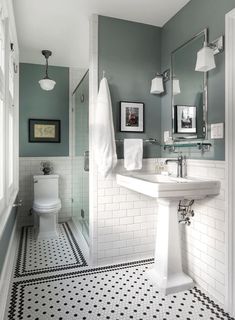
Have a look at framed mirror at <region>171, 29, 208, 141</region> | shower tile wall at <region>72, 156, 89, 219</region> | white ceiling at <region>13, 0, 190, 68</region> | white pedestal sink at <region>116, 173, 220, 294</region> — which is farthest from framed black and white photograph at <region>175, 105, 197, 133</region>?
shower tile wall at <region>72, 156, 89, 219</region>

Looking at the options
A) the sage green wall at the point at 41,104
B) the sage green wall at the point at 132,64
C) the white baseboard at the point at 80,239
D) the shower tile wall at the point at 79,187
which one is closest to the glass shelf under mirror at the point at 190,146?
the sage green wall at the point at 132,64

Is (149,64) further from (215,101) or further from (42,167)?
(42,167)

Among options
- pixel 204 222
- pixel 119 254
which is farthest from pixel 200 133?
pixel 119 254

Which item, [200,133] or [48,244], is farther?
[48,244]

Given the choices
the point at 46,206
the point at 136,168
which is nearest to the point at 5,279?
the point at 46,206

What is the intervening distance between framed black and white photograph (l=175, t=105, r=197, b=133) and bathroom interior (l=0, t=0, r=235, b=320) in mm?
11

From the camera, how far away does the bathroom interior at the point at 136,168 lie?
1.78m

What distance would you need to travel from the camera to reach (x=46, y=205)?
10.1 ft

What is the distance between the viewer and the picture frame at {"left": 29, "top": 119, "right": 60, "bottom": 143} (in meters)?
3.60

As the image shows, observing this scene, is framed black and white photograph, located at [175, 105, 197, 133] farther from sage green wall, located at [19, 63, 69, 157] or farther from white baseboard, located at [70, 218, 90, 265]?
sage green wall, located at [19, 63, 69, 157]

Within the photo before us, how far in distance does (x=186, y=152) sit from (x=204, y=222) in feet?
2.19

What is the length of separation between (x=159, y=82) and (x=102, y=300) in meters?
2.13

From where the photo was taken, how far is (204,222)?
2.02 metres

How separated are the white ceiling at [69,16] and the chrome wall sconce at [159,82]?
1.89ft
